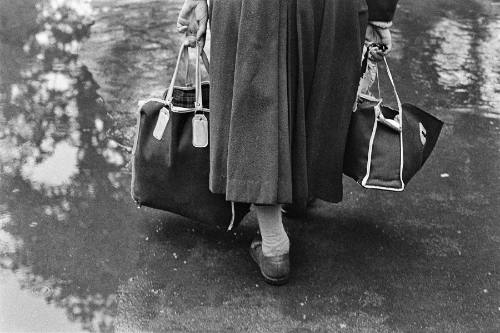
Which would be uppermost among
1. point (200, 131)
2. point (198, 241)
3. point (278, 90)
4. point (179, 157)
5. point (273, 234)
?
point (278, 90)

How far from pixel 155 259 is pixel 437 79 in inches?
129

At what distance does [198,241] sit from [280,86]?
1053 mm

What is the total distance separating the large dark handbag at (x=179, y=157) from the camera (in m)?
2.85

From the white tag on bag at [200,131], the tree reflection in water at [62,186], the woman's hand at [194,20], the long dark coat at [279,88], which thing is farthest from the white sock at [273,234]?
the woman's hand at [194,20]

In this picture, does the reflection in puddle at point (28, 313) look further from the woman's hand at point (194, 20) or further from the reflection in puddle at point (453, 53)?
the reflection in puddle at point (453, 53)

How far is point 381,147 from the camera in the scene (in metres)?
2.82

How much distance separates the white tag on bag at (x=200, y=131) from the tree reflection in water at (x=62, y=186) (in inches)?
27.6

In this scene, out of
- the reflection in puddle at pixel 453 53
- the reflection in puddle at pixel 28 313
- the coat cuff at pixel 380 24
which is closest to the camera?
the reflection in puddle at pixel 28 313

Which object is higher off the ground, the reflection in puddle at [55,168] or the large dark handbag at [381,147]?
the large dark handbag at [381,147]

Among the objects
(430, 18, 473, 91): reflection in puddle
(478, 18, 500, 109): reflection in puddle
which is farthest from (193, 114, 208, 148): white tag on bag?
(430, 18, 473, 91): reflection in puddle

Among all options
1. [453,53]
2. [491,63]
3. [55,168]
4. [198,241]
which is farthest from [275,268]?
[453,53]

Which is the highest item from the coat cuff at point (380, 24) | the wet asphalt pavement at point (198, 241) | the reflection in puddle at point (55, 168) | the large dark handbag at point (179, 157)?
the coat cuff at point (380, 24)

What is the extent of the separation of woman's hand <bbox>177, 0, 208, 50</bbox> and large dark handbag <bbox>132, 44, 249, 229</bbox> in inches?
3.6

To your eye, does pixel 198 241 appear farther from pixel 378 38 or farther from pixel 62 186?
pixel 378 38
